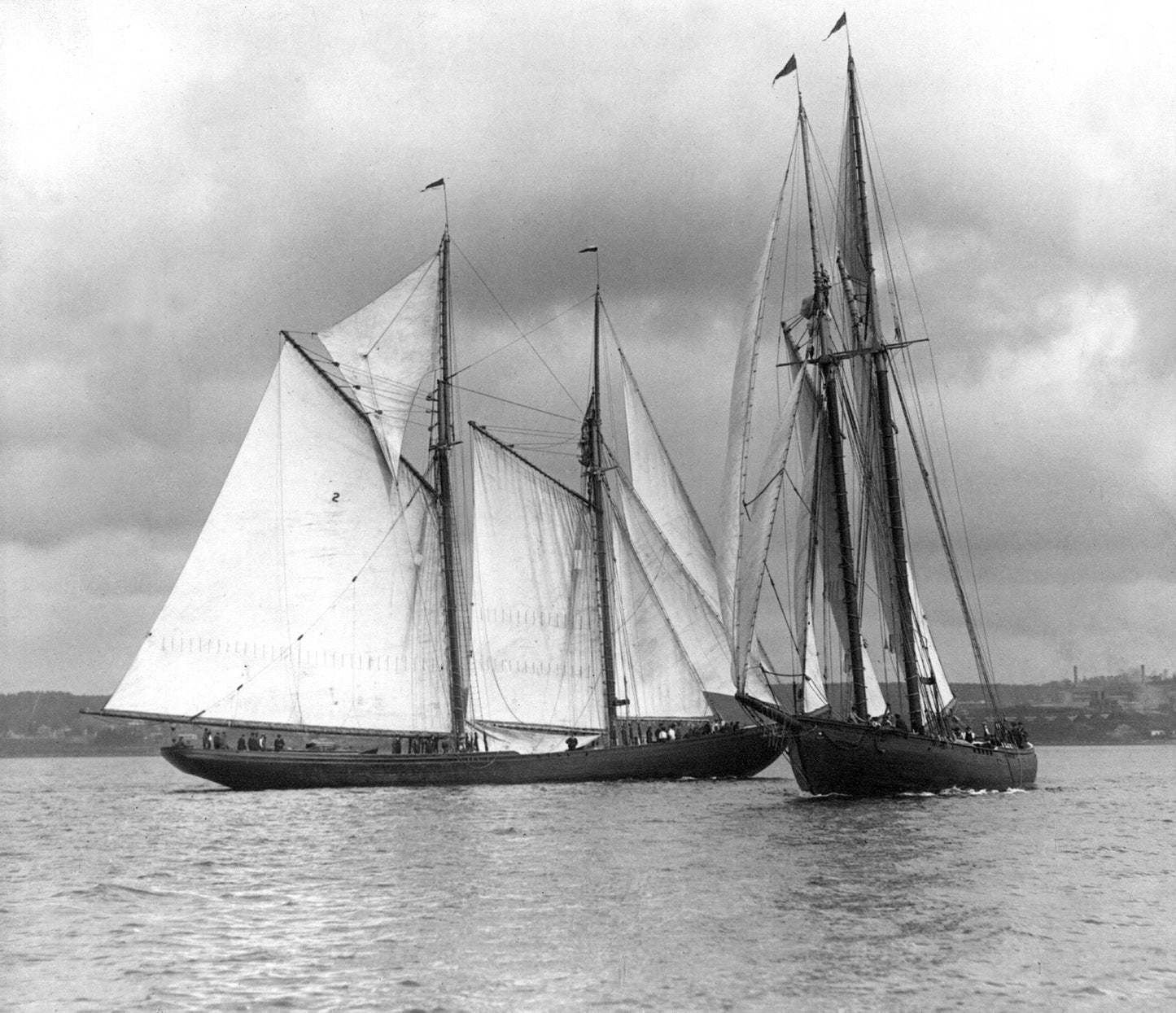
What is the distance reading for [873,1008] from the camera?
23.2m

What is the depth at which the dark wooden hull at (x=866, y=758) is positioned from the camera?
5741 centimetres

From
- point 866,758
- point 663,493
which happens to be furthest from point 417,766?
point 866,758

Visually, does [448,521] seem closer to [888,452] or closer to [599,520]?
[599,520]

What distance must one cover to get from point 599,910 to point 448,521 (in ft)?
161

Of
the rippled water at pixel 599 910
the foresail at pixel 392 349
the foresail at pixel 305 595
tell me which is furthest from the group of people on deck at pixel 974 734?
the foresail at pixel 392 349

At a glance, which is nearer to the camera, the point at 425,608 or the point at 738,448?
the point at 738,448

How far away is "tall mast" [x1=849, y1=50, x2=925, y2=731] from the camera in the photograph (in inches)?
2516

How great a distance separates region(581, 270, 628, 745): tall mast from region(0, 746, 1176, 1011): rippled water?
71.0 feet

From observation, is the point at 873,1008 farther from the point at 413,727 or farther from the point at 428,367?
the point at 428,367

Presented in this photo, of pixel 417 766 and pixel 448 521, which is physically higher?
pixel 448 521

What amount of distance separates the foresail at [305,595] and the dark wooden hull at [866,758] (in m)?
24.6

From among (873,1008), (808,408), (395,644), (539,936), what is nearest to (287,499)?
(395,644)

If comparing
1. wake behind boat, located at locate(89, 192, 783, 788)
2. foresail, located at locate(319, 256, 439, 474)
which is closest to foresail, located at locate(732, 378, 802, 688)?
wake behind boat, located at locate(89, 192, 783, 788)

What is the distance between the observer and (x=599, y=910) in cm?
3259
